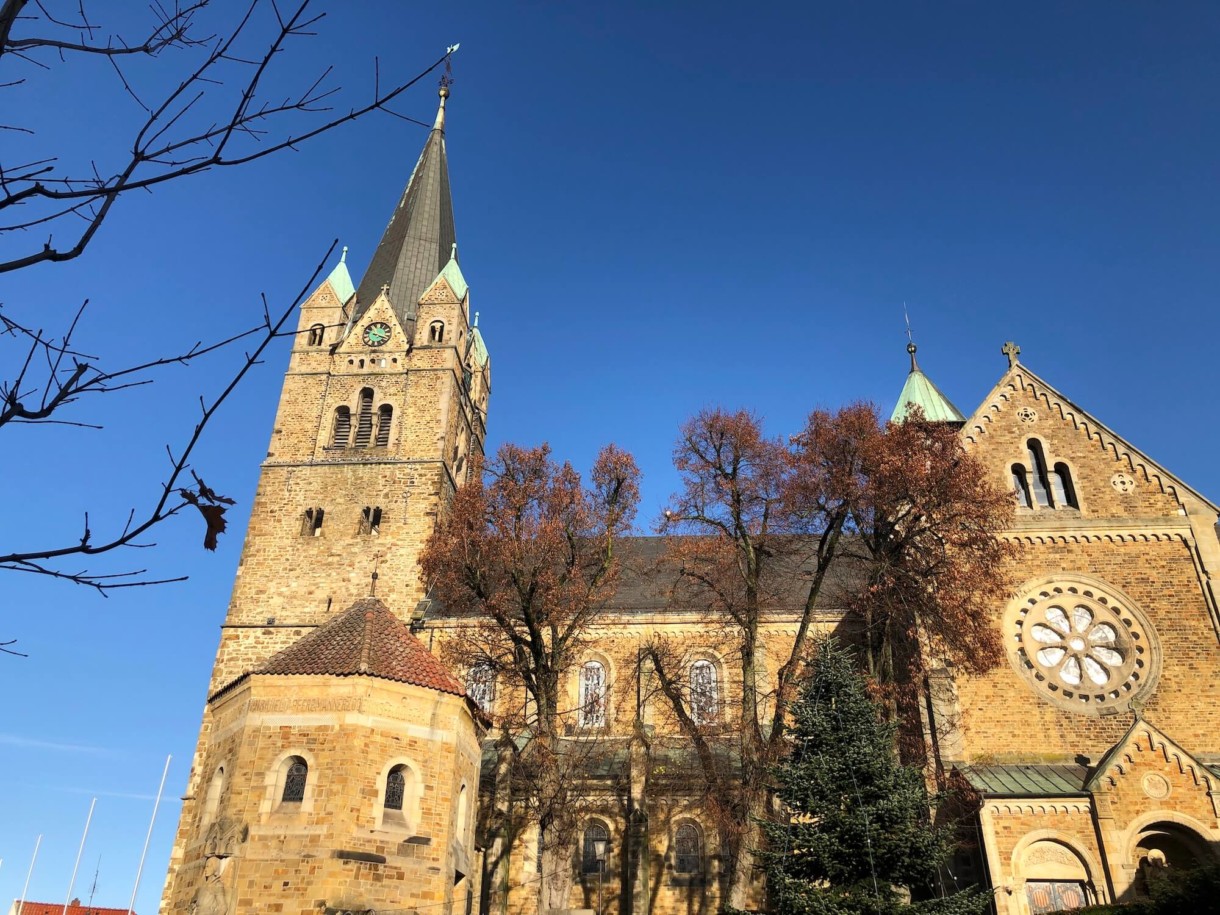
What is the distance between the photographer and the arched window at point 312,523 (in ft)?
109

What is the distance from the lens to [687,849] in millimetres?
24797

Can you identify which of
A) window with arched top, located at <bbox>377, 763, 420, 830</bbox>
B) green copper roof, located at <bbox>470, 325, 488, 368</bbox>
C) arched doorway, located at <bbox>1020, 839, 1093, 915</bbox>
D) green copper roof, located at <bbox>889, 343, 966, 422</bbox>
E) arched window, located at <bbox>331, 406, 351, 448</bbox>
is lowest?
arched doorway, located at <bbox>1020, 839, 1093, 915</bbox>

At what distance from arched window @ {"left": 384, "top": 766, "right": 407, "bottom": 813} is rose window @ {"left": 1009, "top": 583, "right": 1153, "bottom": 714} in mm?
16040

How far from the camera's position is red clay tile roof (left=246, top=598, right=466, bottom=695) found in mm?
17234

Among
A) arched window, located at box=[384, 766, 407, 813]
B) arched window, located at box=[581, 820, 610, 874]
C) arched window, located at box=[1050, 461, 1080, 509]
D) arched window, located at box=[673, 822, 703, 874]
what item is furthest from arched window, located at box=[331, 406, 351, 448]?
arched window, located at box=[1050, 461, 1080, 509]

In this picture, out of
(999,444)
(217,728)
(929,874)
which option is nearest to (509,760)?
(217,728)

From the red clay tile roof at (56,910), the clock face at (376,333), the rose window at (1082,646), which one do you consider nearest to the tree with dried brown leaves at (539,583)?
the rose window at (1082,646)

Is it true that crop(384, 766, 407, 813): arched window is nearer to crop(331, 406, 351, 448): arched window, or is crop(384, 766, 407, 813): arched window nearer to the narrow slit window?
the narrow slit window

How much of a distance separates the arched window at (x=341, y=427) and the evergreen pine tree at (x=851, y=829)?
22.8m

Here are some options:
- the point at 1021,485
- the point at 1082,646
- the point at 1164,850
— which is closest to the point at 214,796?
the point at 1164,850

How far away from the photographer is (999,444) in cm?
2644

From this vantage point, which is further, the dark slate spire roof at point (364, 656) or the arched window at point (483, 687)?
the arched window at point (483, 687)

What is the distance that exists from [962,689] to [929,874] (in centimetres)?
765

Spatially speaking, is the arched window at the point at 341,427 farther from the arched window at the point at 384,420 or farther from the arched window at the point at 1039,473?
the arched window at the point at 1039,473
